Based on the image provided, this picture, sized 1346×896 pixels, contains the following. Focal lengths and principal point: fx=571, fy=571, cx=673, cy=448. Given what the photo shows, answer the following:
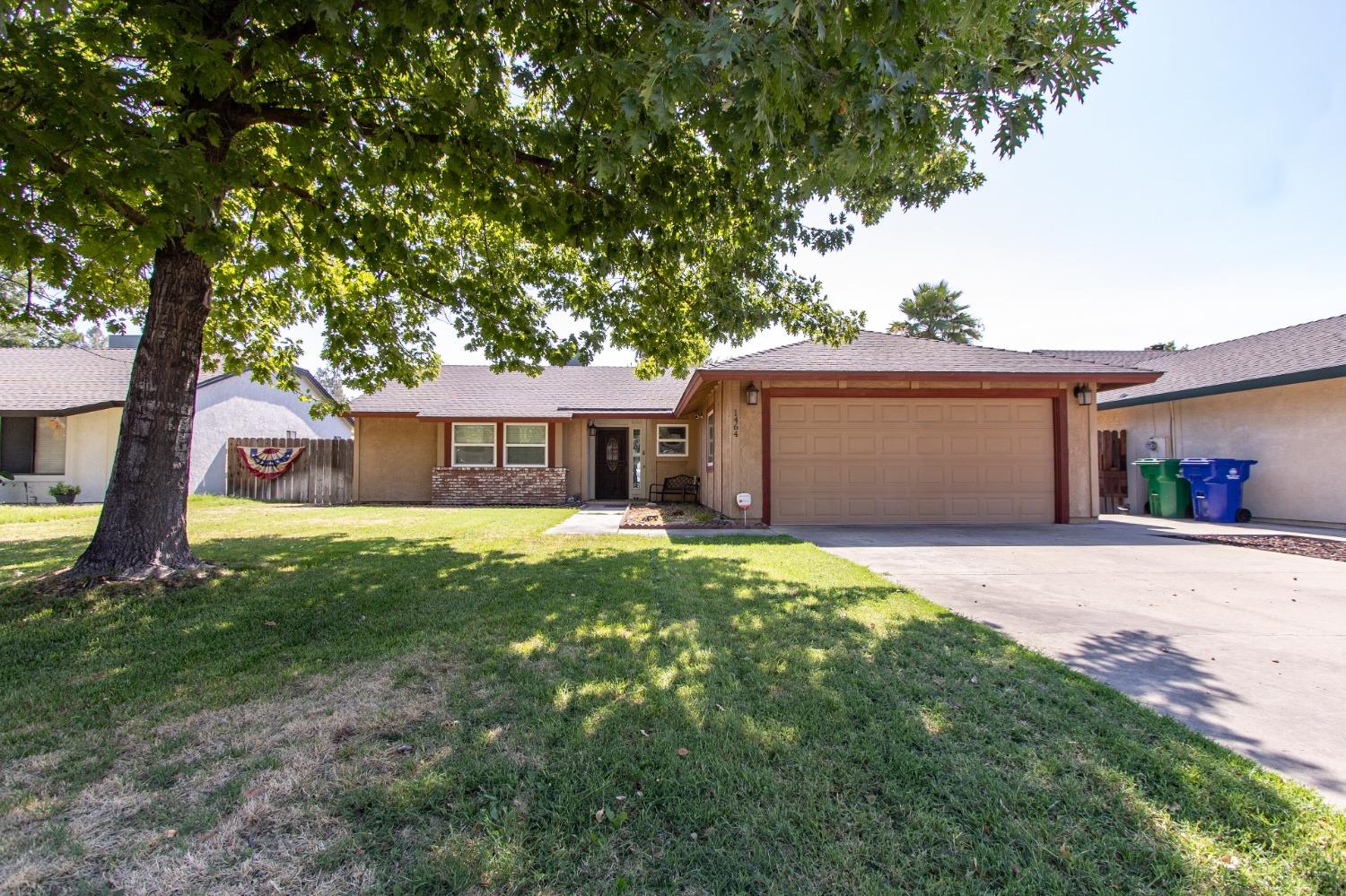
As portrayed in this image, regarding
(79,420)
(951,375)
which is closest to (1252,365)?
(951,375)

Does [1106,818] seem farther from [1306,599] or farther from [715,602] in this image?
[1306,599]

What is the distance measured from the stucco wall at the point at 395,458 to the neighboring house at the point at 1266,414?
17.6 meters

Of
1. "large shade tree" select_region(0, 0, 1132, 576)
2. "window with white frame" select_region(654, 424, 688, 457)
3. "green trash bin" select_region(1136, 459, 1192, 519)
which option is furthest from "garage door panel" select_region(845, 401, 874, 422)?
"green trash bin" select_region(1136, 459, 1192, 519)

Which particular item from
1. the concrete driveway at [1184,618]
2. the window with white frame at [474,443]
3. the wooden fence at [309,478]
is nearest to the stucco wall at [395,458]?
the wooden fence at [309,478]

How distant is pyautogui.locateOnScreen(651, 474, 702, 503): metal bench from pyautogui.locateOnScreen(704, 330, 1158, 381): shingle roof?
533cm

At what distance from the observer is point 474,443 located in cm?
1602

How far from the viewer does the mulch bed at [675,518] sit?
1002 centimetres

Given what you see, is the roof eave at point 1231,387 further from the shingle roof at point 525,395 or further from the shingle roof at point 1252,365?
the shingle roof at point 525,395

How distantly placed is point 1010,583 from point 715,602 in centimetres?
296

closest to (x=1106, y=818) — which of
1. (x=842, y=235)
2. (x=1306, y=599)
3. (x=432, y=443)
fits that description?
(x=1306, y=599)

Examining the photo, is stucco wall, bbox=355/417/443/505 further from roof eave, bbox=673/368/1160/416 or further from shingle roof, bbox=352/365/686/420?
roof eave, bbox=673/368/1160/416

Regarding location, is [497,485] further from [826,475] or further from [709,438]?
[826,475]

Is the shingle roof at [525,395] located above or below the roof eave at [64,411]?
above

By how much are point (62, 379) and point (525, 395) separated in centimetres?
1341
